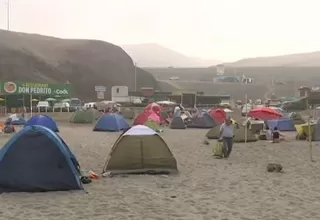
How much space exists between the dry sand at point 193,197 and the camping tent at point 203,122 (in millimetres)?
17962

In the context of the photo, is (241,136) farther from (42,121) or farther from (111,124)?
(42,121)

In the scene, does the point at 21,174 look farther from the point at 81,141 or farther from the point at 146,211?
the point at 81,141

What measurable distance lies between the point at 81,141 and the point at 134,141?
1000 cm

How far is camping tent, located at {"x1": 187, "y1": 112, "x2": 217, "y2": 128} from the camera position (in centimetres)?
3406

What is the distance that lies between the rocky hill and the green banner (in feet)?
96.3

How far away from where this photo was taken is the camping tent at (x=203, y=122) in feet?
112

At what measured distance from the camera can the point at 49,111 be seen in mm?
52094

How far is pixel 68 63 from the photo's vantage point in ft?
316

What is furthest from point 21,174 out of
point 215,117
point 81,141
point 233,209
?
point 215,117

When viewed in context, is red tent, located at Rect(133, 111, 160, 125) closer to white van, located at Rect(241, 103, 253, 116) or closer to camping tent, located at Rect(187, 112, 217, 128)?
camping tent, located at Rect(187, 112, 217, 128)

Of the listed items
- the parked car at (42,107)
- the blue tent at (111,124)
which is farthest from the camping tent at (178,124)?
the parked car at (42,107)

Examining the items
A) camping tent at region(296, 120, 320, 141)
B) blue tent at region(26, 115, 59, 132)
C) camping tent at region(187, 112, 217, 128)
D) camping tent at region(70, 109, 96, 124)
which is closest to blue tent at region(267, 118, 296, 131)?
camping tent at region(296, 120, 320, 141)

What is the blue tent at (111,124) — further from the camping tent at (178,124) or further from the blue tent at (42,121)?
the camping tent at (178,124)

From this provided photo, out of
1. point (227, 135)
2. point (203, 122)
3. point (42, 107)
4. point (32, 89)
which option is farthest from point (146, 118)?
point (32, 89)
